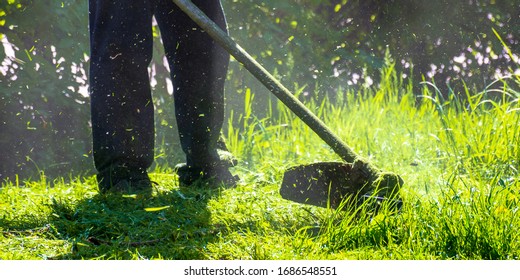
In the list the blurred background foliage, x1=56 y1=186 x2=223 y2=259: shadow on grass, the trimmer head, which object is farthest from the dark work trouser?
the blurred background foliage

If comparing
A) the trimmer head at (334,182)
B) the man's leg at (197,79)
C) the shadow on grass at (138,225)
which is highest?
the man's leg at (197,79)

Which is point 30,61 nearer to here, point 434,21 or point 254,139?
point 254,139

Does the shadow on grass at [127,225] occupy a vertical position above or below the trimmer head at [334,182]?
below

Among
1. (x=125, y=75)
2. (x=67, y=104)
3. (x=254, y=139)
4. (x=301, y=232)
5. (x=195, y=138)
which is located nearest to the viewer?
(x=301, y=232)

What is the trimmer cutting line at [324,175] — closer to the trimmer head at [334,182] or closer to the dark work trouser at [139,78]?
the trimmer head at [334,182]

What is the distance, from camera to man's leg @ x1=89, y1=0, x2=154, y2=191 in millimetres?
3348

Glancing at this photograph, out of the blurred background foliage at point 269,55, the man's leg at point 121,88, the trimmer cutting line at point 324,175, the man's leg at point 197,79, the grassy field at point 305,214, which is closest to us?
the grassy field at point 305,214

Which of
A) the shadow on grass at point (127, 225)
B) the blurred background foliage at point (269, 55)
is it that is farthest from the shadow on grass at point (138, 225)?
the blurred background foliage at point (269, 55)

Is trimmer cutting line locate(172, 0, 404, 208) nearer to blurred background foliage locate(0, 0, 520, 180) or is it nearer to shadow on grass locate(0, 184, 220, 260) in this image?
shadow on grass locate(0, 184, 220, 260)

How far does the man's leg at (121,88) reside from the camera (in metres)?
3.35

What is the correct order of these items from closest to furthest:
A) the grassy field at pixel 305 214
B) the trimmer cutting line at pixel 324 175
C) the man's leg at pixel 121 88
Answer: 1. the grassy field at pixel 305 214
2. the trimmer cutting line at pixel 324 175
3. the man's leg at pixel 121 88

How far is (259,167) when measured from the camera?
13.4ft
